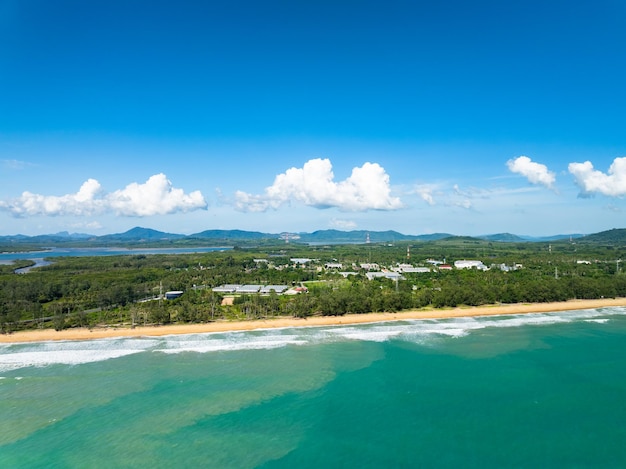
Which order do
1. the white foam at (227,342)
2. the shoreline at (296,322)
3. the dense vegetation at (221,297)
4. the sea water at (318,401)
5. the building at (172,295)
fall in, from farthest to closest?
the building at (172,295), the dense vegetation at (221,297), the shoreline at (296,322), the white foam at (227,342), the sea water at (318,401)

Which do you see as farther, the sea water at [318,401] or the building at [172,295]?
the building at [172,295]

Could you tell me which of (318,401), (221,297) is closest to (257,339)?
(318,401)

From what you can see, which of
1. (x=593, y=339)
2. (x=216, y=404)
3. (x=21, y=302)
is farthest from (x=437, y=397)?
(x=21, y=302)

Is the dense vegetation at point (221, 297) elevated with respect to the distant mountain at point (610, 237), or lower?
lower

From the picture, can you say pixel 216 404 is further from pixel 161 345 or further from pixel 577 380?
pixel 577 380

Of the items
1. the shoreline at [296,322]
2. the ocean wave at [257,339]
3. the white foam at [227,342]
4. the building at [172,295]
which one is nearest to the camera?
the ocean wave at [257,339]

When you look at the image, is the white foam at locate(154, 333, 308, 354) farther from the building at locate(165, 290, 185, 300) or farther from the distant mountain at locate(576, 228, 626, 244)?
the distant mountain at locate(576, 228, 626, 244)

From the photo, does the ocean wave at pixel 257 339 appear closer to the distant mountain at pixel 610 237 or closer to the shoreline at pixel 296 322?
the shoreline at pixel 296 322

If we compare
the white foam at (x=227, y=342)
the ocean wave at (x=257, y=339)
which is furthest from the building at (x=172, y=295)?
the white foam at (x=227, y=342)
